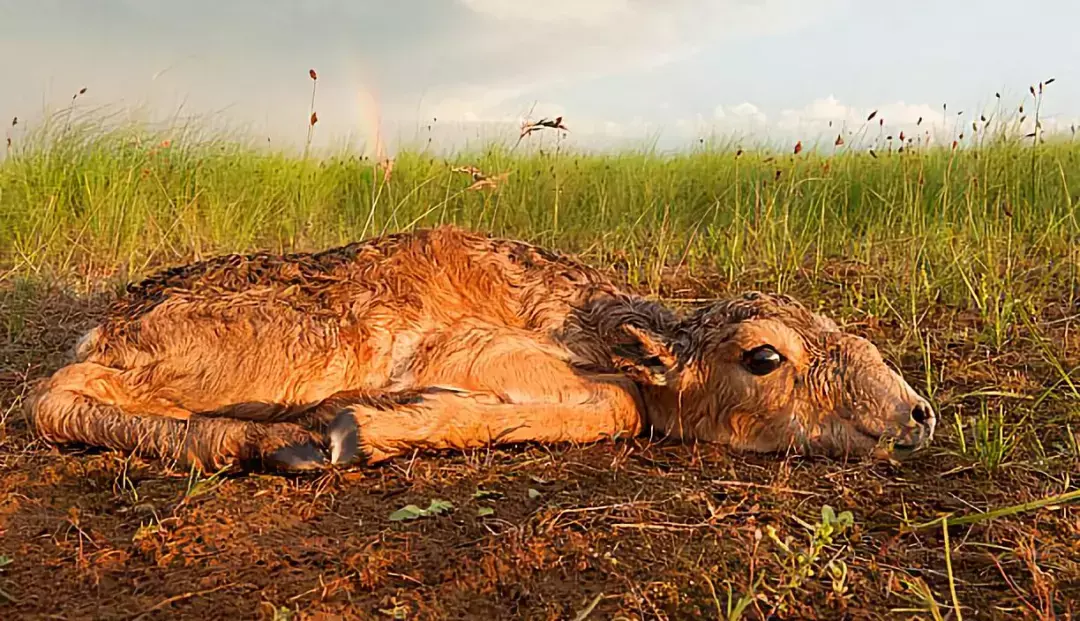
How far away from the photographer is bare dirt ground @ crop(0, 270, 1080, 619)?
240cm

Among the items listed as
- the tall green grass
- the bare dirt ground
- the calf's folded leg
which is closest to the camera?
the bare dirt ground

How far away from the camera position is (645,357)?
3938mm

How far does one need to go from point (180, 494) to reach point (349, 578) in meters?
1.10

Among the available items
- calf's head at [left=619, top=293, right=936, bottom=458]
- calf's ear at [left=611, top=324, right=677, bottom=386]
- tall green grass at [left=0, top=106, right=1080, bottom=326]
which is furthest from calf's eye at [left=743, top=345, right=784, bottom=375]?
tall green grass at [left=0, top=106, right=1080, bottom=326]

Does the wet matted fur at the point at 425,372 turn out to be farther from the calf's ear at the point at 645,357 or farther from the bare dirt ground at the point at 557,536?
the bare dirt ground at the point at 557,536

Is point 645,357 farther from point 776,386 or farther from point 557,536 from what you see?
point 557,536

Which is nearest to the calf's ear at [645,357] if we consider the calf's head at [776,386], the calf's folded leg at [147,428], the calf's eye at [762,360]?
the calf's head at [776,386]

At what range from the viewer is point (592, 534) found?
278cm

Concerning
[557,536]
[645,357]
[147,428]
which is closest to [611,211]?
[645,357]

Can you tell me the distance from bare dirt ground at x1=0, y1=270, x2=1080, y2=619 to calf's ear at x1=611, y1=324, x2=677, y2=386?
13.4 inches

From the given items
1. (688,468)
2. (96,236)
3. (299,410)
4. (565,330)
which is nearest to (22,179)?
(96,236)

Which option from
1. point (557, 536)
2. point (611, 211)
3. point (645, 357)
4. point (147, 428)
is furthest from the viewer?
point (611, 211)

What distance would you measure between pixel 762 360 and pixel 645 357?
533mm

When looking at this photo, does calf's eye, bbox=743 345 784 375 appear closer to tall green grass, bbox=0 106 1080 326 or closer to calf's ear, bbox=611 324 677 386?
calf's ear, bbox=611 324 677 386
